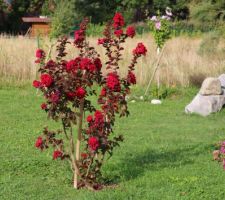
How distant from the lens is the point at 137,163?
695 cm

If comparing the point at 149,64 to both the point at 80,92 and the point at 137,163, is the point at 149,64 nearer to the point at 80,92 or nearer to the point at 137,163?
the point at 137,163

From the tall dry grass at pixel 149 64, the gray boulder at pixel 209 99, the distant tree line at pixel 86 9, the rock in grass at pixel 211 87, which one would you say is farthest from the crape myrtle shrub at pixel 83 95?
the distant tree line at pixel 86 9

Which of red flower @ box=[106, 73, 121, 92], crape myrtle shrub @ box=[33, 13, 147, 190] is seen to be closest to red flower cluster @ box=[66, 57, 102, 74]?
crape myrtle shrub @ box=[33, 13, 147, 190]

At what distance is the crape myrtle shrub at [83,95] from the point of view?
5398 millimetres

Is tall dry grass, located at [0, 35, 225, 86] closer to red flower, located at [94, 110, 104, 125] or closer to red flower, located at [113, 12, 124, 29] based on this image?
red flower, located at [113, 12, 124, 29]

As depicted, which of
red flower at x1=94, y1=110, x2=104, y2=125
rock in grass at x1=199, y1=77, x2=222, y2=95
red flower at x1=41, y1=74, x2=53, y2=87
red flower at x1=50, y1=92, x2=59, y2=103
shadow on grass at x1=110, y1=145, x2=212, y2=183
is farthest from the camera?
rock in grass at x1=199, y1=77, x2=222, y2=95

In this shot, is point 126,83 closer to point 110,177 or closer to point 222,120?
point 110,177

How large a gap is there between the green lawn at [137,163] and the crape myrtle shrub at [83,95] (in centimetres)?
32

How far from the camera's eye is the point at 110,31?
19.4 ft

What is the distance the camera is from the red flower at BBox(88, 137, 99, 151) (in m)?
5.46

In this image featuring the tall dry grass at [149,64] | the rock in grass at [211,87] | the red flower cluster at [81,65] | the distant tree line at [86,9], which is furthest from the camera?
the distant tree line at [86,9]

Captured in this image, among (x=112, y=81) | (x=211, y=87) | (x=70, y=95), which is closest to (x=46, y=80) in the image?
(x=70, y=95)

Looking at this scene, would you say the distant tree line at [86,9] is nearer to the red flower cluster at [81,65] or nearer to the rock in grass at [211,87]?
the rock in grass at [211,87]

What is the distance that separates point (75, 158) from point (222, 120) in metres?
5.69
